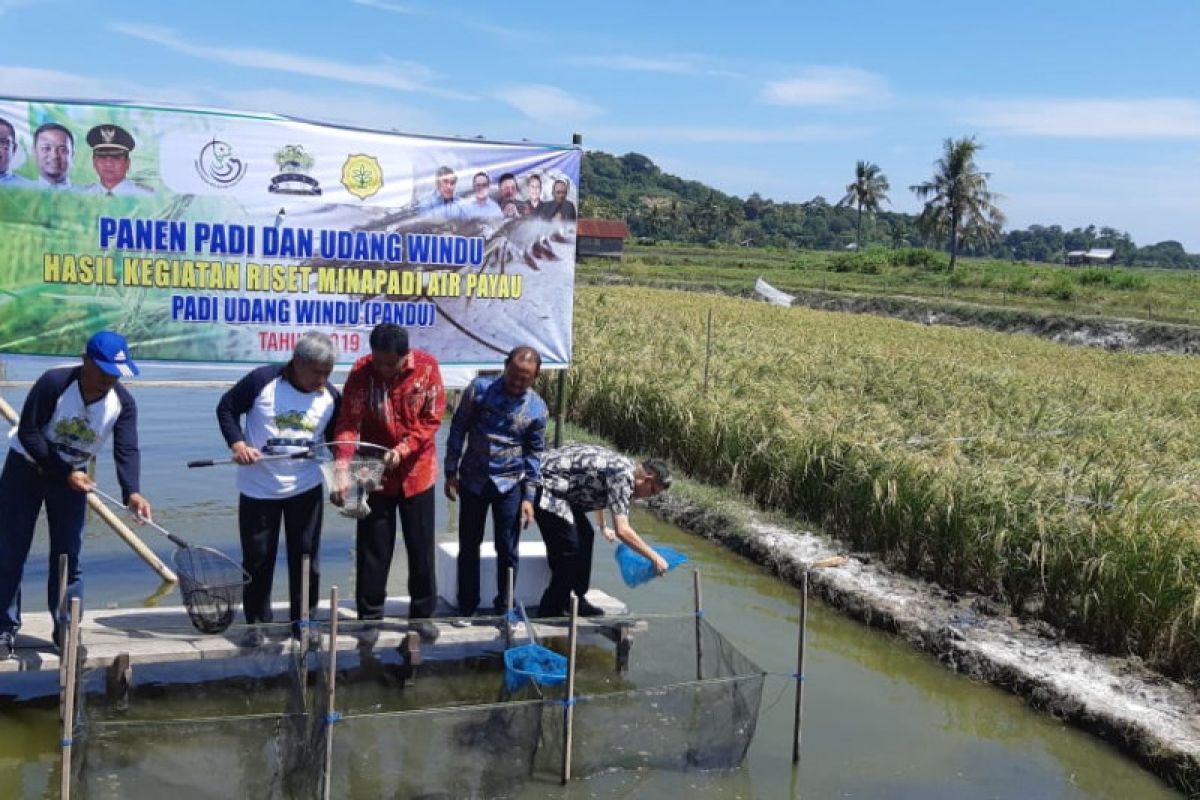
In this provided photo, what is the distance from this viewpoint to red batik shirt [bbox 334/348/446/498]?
596 centimetres

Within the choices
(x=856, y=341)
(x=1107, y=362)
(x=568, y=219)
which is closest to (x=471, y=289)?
(x=568, y=219)

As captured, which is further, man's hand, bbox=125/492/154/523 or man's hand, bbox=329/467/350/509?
man's hand, bbox=329/467/350/509

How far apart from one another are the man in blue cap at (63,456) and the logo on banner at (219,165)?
7.85 ft

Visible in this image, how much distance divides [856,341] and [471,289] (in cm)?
1519

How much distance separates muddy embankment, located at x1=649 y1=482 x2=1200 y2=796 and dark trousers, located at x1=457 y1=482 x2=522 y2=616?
2912 millimetres

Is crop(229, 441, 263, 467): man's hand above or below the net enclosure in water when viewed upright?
above

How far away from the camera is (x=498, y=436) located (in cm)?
618

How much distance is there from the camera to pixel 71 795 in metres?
4.61

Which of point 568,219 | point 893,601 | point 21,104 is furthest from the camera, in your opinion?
point 568,219

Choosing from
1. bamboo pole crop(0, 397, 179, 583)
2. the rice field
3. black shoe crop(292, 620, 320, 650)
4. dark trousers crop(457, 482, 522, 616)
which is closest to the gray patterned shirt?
dark trousers crop(457, 482, 522, 616)

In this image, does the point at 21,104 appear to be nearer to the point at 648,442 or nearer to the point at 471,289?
the point at 471,289

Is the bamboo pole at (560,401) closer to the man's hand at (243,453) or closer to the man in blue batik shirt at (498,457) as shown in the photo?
the man in blue batik shirt at (498,457)

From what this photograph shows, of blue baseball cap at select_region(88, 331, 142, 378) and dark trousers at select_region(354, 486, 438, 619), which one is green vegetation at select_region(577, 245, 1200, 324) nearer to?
dark trousers at select_region(354, 486, 438, 619)

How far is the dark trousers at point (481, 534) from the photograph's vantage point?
247 inches
